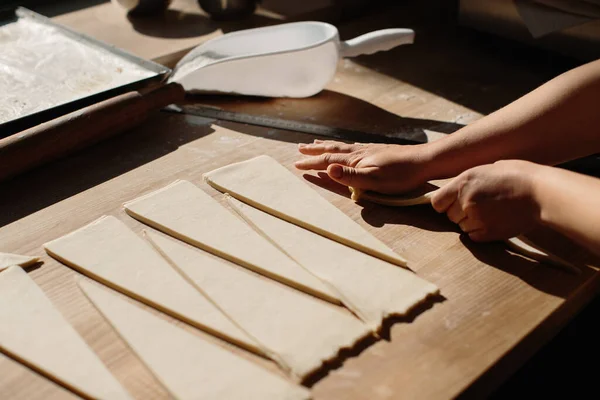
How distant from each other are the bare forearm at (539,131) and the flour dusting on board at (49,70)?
77cm

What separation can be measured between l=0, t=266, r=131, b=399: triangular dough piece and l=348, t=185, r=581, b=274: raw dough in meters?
0.56

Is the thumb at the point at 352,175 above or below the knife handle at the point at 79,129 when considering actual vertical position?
below

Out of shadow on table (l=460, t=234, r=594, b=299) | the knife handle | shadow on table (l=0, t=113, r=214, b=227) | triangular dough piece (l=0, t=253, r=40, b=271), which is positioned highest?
the knife handle

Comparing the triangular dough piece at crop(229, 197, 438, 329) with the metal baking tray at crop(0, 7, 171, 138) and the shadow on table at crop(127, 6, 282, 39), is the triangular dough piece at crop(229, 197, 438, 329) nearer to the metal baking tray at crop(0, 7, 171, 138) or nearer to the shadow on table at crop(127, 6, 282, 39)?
the metal baking tray at crop(0, 7, 171, 138)

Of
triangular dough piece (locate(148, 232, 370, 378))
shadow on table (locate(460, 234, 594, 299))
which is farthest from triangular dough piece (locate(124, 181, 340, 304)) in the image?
shadow on table (locate(460, 234, 594, 299))

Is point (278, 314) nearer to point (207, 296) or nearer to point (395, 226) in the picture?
point (207, 296)

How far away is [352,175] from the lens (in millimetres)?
1127

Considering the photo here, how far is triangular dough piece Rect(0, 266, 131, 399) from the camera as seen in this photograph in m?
0.78

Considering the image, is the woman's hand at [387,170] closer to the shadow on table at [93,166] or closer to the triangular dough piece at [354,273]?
the triangular dough piece at [354,273]

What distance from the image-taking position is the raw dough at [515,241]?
0.96 meters

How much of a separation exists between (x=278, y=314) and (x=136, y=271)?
0.83 feet

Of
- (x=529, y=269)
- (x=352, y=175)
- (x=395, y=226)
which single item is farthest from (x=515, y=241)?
(x=352, y=175)

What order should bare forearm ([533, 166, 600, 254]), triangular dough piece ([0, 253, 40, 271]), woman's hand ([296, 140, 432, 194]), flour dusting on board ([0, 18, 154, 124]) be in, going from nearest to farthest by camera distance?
bare forearm ([533, 166, 600, 254]) → triangular dough piece ([0, 253, 40, 271]) → woman's hand ([296, 140, 432, 194]) → flour dusting on board ([0, 18, 154, 124])

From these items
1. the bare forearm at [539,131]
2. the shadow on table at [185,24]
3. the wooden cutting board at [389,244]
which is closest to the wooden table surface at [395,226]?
the wooden cutting board at [389,244]
